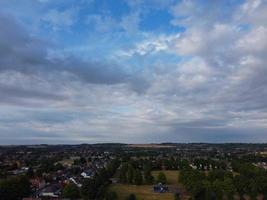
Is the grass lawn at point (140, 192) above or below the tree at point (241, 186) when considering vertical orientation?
below

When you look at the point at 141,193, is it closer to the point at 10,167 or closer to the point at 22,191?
the point at 22,191

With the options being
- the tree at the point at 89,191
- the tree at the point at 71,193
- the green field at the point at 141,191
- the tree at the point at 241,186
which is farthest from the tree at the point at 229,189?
the tree at the point at 71,193

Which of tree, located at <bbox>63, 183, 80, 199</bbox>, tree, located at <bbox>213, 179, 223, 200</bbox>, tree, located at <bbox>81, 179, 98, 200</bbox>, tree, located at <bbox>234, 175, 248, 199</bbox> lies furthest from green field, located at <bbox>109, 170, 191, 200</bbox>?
tree, located at <bbox>234, 175, 248, 199</bbox>

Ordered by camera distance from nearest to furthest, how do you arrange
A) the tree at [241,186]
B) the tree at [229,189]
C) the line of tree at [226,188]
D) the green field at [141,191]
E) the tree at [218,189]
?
the line of tree at [226,188]
the tree at [218,189]
the tree at [229,189]
the tree at [241,186]
the green field at [141,191]

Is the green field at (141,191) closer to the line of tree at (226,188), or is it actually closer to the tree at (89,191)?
the tree at (89,191)

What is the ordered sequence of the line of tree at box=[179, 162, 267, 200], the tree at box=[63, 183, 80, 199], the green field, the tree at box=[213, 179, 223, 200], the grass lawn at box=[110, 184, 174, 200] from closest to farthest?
the line of tree at box=[179, 162, 267, 200] < the tree at box=[213, 179, 223, 200] < the tree at box=[63, 183, 80, 199] < the grass lawn at box=[110, 184, 174, 200] < the green field

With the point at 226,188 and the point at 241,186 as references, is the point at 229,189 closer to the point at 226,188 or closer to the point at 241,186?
the point at 226,188

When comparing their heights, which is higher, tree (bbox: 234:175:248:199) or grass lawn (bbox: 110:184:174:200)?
tree (bbox: 234:175:248:199)

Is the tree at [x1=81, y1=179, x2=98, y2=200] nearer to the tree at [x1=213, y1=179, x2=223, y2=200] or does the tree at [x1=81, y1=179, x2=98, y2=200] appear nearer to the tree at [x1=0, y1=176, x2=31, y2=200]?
the tree at [x1=0, y1=176, x2=31, y2=200]

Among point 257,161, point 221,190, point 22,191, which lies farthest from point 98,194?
point 257,161
